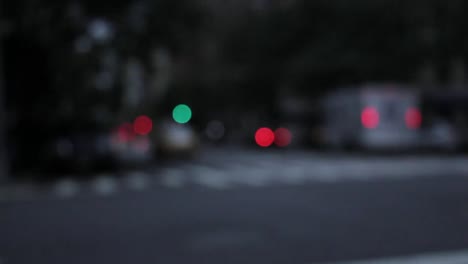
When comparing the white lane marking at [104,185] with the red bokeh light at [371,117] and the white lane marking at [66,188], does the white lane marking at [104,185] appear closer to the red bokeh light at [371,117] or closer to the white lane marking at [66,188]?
the white lane marking at [66,188]

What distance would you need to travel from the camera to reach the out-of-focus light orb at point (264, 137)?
35.1m

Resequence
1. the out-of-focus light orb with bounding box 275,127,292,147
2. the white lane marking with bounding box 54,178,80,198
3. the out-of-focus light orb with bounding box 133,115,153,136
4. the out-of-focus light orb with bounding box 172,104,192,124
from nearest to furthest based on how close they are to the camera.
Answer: the white lane marking with bounding box 54,178,80,198
the out-of-focus light orb with bounding box 133,115,153,136
the out-of-focus light orb with bounding box 275,127,292,147
the out-of-focus light orb with bounding box 172,104,192,124

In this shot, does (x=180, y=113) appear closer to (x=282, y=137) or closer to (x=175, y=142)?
(x=282, y=137)

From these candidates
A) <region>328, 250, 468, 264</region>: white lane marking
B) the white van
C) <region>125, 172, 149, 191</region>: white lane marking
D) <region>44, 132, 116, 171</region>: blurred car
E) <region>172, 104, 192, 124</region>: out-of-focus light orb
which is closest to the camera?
<region>328, 250, 468, 264</region>: white lane marking

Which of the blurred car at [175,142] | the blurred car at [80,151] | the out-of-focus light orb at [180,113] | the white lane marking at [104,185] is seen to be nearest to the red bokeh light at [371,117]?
the blurred car at [175,142]

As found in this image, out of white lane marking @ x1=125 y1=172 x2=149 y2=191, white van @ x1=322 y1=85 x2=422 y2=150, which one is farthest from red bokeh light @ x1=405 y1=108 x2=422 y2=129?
white lane marking @ x1=125 y1=172 x2=149 y2=191

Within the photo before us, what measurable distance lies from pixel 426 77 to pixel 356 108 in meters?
18.7

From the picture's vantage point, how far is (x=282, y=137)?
33281 millimetres

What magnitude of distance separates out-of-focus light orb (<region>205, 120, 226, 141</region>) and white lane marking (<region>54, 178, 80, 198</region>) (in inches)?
1538

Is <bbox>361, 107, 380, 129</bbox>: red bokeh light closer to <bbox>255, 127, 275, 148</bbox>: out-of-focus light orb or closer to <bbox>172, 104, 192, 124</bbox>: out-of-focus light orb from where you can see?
<bbox>255, 127, 275, 148</bbox>: out-of-focus light orb

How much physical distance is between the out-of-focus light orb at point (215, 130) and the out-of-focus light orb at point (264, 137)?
60.6 ft

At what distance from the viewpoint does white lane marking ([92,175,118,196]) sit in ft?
45.4

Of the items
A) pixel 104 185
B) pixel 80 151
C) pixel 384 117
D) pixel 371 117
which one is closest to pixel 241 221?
pixel 104 185

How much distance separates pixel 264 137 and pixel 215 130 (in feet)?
74.5
